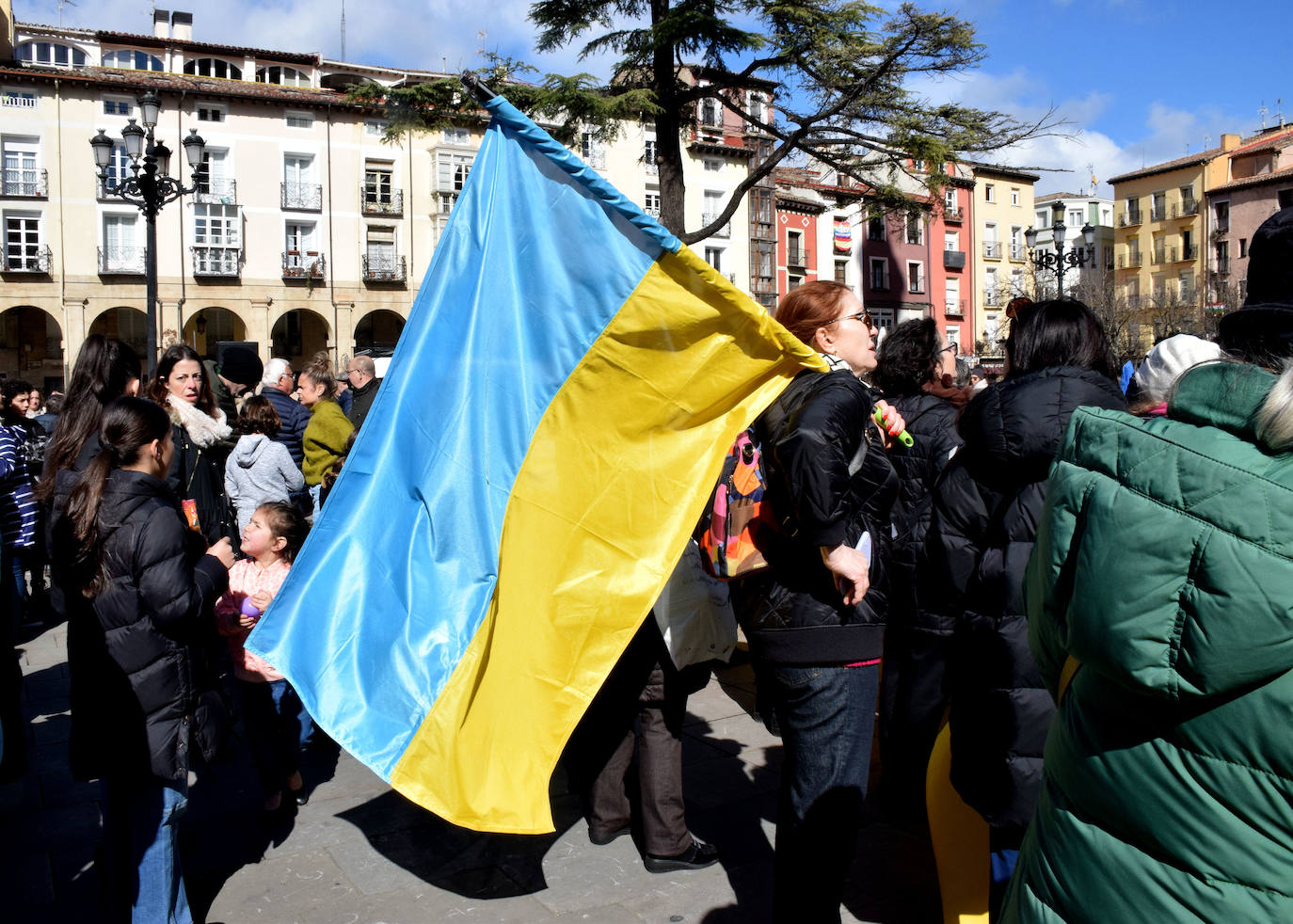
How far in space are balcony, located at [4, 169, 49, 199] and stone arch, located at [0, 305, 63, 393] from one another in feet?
15.1

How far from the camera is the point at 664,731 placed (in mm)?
4004

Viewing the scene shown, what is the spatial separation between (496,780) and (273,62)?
Answer: 4873 centimetres

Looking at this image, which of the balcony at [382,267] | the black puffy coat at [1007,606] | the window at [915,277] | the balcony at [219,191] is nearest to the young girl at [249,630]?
the black puffy coat at [1007,606]

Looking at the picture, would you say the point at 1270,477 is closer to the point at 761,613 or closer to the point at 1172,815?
the point at 1172,815

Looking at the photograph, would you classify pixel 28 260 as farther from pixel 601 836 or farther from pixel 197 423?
pixel 601 836

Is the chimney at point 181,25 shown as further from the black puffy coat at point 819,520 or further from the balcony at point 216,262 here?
the black puffy coat at point 819,520

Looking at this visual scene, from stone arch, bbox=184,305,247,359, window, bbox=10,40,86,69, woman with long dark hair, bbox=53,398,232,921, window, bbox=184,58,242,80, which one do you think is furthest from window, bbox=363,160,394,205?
woman with long dark hair, bbox=53,398,232,921

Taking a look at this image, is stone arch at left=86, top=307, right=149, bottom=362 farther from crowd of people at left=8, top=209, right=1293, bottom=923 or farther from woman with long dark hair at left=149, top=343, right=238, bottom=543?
woman with long dark hair at left=149, top=343, right=238, bottom=543

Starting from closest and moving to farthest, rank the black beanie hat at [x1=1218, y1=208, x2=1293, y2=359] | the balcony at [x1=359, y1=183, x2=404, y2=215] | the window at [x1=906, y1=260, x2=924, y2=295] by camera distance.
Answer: the black beanie hat at [x1=1218, y1=208, x2=1293, y2=359] < the balcony at [x1=359, y1=183, x2=404, y2=215] < the window at [x1=906, y1=260, x2=924, y2=295]

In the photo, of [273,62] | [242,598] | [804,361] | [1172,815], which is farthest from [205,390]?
[273,62]

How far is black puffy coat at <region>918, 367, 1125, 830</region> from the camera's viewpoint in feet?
9.42

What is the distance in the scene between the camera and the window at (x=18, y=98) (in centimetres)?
3681

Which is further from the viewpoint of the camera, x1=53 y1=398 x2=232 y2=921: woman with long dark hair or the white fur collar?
the white fur collar

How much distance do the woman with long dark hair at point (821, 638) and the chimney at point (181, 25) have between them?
173 feet
